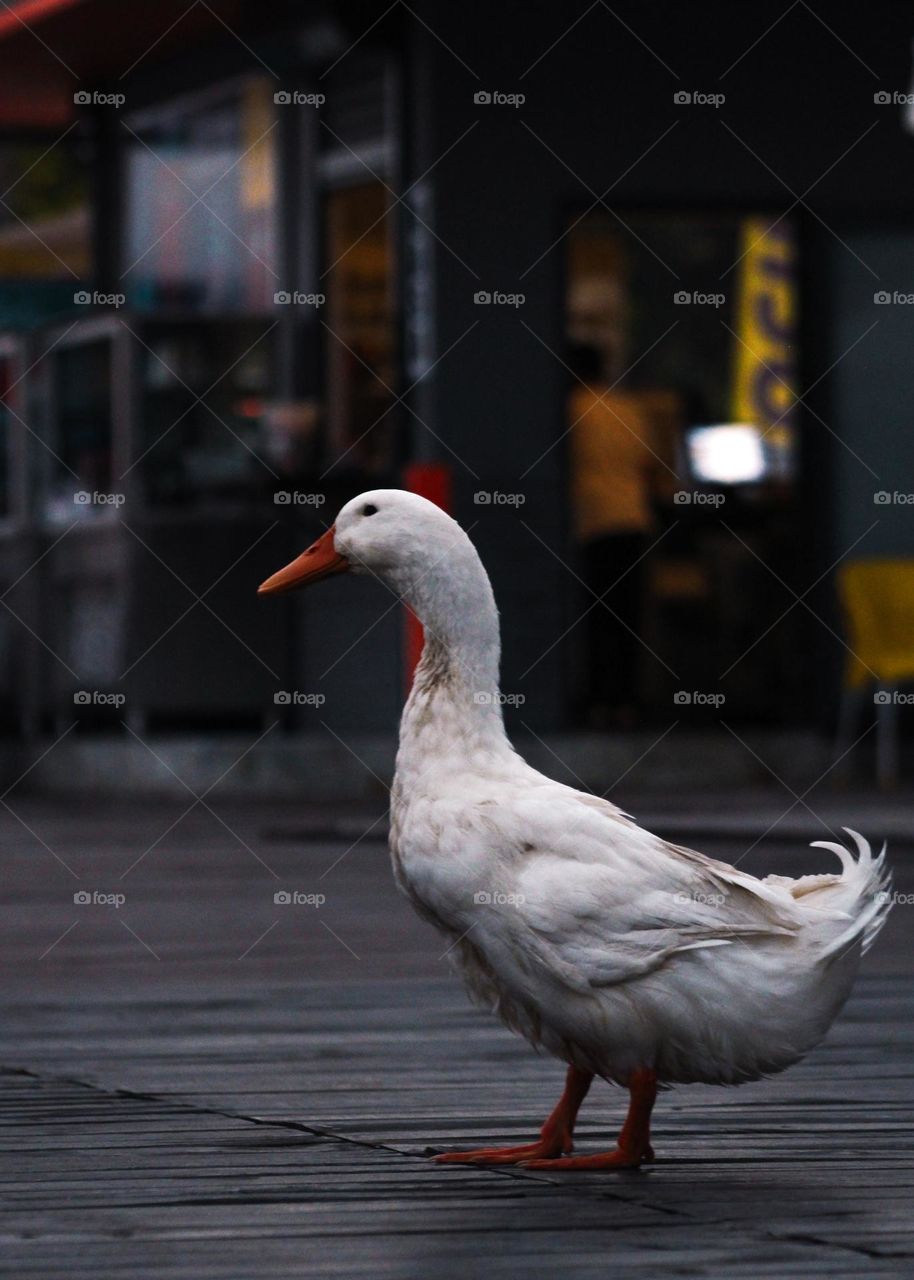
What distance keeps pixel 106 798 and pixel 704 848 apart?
584 cm

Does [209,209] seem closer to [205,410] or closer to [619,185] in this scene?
[205,410]

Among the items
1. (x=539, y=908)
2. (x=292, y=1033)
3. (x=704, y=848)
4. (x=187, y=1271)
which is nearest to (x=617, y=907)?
(x=539, y=908)

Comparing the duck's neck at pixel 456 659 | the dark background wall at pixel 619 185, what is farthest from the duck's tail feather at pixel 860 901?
the dark background wall at pixel 619 185

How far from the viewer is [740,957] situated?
4.46 meters

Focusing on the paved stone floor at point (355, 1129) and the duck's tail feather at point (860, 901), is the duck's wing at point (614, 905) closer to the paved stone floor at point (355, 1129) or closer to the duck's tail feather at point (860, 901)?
the duck's tail feather at point (860, 901)

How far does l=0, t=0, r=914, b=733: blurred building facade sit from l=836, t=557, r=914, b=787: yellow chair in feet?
1.02

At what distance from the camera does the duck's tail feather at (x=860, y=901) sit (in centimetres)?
448

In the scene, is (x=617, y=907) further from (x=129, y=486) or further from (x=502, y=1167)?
(x=129, y=486)

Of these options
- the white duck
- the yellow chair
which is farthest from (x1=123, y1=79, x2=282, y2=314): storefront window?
the white duck

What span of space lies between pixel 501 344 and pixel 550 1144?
11001 millimetres

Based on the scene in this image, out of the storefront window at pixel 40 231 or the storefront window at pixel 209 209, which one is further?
the storefront window at pixel 40 231

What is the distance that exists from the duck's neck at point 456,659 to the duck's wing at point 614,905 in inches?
11.3

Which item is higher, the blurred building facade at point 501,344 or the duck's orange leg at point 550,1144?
the blurred building facade at point 501,344

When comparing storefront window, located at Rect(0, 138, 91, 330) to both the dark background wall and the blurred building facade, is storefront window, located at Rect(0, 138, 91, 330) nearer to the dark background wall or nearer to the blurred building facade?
the blurred building facade
